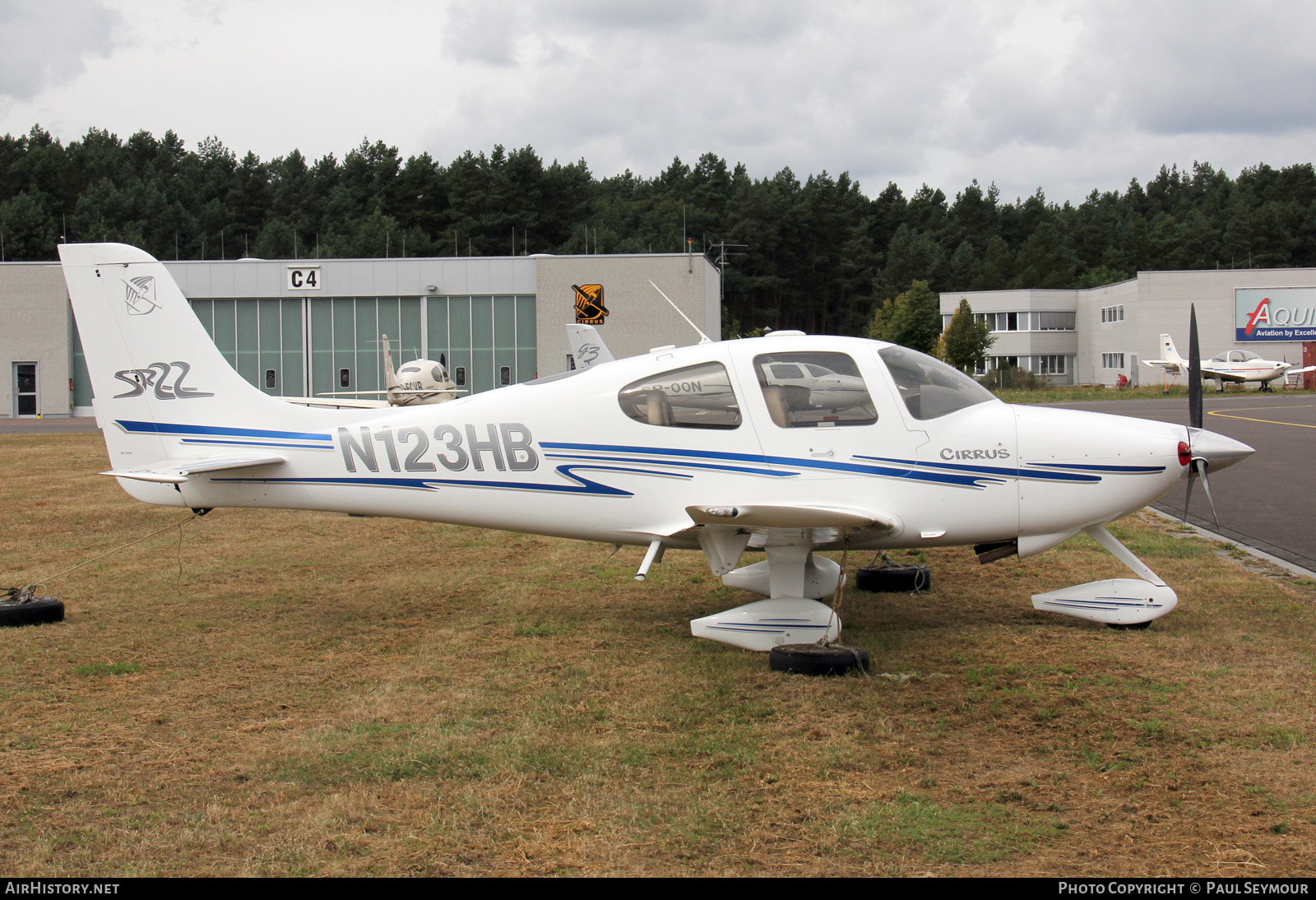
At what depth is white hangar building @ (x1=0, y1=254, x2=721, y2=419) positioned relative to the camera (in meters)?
43.5

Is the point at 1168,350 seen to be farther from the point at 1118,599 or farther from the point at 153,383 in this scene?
the point at 153,383

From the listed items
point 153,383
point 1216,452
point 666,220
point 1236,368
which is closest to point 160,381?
point 153,383

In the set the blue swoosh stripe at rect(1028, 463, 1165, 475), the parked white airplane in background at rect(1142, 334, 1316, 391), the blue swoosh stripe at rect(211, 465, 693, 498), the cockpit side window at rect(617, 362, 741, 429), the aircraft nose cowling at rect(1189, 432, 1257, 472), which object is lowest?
the blue swoosh stripe at rect(211, 465, 693, 498)

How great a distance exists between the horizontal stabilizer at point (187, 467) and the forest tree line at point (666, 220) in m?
68.2

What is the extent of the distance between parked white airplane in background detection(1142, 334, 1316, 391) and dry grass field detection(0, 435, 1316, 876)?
156 ft

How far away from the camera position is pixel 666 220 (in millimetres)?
110062

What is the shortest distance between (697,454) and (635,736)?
2433mm

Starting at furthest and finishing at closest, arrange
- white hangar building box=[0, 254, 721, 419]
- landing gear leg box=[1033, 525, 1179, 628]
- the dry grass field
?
white hangar building box=[0, 254, 721, 419], landing gear leg box=[1033, 525, 1179, 628], the dry grass field

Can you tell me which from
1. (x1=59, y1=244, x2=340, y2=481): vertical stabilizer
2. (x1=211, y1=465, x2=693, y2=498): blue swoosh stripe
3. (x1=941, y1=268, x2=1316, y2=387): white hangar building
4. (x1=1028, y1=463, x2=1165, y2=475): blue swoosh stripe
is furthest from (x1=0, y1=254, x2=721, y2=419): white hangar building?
(x1=1028, y1=463, x2=1165, y2=475): blue swoosh stripe

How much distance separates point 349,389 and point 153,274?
3747cm

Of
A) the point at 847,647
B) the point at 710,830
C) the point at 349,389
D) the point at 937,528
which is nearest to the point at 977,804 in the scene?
the point at 710,830

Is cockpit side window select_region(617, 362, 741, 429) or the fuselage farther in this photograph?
cockpit side window select_region(617, 362, 741, 429)

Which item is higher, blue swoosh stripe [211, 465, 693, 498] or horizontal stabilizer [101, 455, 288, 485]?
horizontal stabilizer [101, 455, 288, 485]

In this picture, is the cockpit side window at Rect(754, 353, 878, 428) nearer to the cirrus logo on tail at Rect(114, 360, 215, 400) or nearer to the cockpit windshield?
the cockpit windshield
